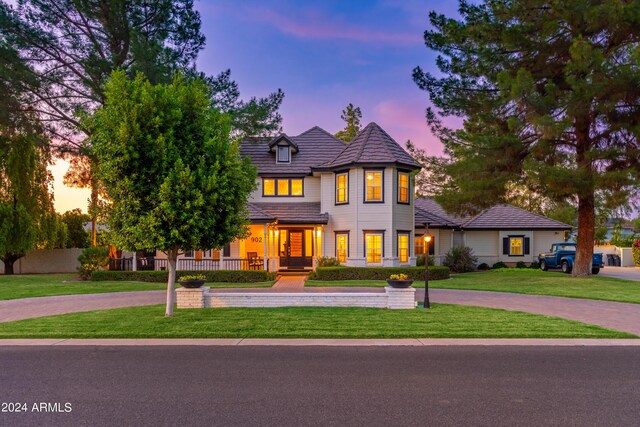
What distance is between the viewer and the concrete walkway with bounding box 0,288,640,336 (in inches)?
454

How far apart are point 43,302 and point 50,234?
16376 mm

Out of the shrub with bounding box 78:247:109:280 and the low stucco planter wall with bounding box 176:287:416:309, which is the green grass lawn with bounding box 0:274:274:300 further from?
the low stucco planter wall with bounding box 176:287:416:309

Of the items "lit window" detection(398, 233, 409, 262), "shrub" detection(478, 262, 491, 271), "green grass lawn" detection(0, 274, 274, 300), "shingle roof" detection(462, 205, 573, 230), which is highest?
"shingle roof" detection(462, 205, 573, 230)

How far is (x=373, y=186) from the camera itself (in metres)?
23.2

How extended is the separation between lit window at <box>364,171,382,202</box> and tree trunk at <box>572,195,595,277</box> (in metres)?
10.9

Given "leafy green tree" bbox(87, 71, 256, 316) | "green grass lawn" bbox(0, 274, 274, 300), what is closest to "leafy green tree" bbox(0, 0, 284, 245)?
"green grass lawn" bbox(0, 274, 274, 300)

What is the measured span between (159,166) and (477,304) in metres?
10.8

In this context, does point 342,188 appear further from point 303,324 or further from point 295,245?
point 303,324

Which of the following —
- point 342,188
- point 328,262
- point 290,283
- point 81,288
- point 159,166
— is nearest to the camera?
point 159,166

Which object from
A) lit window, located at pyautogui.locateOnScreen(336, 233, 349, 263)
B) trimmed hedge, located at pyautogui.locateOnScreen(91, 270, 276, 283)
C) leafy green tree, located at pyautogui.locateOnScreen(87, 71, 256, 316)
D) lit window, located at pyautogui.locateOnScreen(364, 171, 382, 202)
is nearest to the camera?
leafy green tree, located at pyautogui.locateOnScreen(87, 71, 256, 316)

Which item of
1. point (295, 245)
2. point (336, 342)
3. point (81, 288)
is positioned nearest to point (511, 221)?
point (295, 245)
